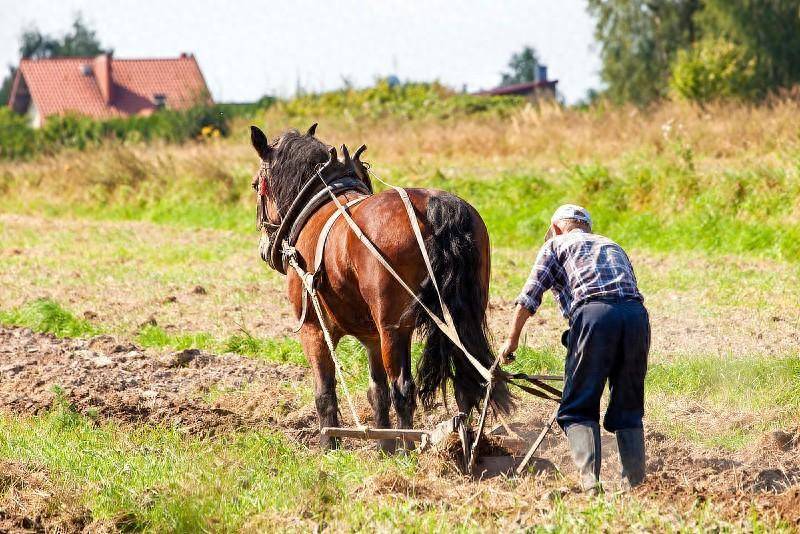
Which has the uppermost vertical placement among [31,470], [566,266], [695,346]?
[566,266]

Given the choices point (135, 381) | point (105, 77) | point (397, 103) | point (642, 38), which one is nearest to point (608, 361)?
point (135, 381)

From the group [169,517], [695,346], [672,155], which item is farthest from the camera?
[672,155]

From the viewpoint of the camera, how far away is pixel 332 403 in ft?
24.5

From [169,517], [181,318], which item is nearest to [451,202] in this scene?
[169,517]

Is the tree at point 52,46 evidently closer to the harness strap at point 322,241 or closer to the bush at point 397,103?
the bush at point 397,103

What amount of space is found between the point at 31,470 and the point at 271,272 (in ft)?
30.3

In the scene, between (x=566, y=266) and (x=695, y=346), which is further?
(x=695, y=346)

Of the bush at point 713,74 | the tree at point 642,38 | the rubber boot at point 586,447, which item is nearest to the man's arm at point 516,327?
the rubber boot at point 586,447

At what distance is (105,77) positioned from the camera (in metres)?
63.6

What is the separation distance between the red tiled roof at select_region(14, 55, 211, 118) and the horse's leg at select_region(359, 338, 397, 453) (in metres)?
56.9

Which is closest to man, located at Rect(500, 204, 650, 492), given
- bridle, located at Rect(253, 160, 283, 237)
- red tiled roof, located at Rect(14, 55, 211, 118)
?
bridle, located at Rect(253, 160, 283, 237)

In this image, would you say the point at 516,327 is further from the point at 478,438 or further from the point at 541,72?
the point at 541,72

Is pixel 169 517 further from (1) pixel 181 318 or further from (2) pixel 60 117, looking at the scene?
(2) pixel 60 117

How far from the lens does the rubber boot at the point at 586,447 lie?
18.2 ft
